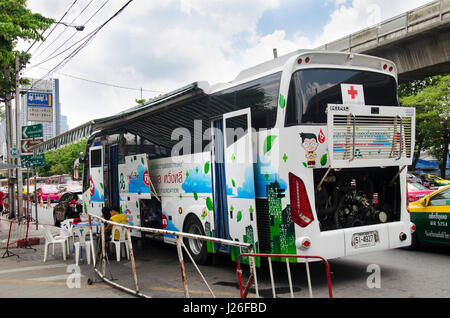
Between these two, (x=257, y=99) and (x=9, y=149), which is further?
(x=9, y=149)

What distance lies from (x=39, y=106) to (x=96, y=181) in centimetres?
673

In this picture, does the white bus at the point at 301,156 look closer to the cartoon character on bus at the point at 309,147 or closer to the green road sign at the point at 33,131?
the cartoon character on bus at the point at 309,147

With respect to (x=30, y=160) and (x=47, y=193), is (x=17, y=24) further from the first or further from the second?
(x=47, y=193)

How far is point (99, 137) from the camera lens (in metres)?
13.4

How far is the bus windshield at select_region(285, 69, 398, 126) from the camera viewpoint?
21.3ft

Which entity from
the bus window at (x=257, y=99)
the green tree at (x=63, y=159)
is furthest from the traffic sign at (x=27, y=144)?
the green tree at (x=63, y=159)

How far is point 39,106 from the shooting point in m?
18.3

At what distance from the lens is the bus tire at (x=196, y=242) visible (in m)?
8.72

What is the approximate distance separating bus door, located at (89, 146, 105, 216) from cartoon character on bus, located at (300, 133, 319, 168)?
8.19m

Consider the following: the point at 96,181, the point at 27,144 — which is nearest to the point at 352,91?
the point at 96,181

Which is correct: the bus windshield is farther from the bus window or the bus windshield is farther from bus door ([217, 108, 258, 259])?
bus door ([217, 108, 258, 259])

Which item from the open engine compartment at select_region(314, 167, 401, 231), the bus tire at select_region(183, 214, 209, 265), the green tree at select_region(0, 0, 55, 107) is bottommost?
the bus tire at select_region(183, 214, 209, 265)

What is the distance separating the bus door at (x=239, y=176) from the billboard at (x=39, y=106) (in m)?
12.9

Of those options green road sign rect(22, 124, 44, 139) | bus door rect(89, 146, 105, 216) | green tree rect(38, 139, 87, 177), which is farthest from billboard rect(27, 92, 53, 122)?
green tree rect(38, 139, 87, 177)
